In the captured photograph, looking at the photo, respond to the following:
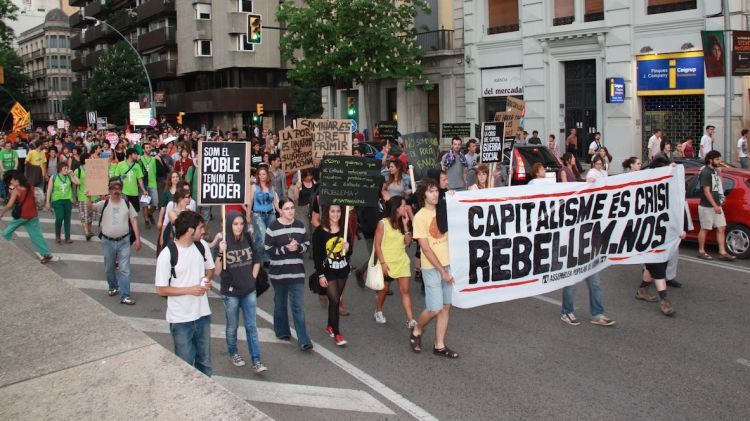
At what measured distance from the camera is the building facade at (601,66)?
24750 mm

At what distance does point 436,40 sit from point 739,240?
78.6 feet

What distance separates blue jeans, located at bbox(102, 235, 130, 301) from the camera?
10.6 m

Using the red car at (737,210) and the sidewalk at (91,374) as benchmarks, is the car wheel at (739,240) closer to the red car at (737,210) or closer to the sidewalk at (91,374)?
the red car at (737,210)

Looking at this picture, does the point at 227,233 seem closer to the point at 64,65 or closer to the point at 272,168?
the point at 272,168

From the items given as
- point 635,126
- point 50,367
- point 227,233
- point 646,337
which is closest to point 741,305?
point 646,337

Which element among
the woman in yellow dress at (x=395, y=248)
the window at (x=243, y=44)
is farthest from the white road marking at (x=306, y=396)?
the window at (x=243, y=44)

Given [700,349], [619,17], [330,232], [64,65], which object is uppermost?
[64,65]

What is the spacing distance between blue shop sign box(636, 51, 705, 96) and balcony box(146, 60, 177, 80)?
47.6 metres

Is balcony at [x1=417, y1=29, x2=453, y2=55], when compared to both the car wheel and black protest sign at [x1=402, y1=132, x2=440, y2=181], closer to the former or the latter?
black protest sign at [x1=402, y1=132, x2=440, y2=181]

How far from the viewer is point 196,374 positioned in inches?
224

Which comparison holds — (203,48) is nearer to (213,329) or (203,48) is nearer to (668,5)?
(668,5)

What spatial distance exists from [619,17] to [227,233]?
73.6ft

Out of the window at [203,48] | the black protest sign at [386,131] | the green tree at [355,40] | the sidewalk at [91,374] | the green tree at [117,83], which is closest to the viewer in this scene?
the sidewalk at [91,374]

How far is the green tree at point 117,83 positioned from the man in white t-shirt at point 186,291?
64587 mm
